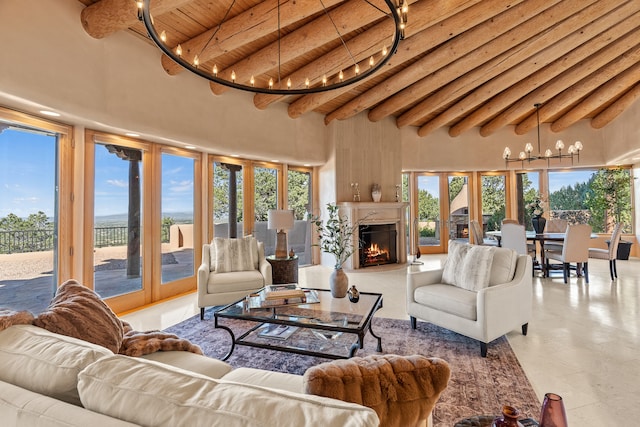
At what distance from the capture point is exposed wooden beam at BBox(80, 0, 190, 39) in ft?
9.45

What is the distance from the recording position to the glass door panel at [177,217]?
4.59 metres

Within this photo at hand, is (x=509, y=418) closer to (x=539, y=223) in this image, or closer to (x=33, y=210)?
(x=33, y=210)

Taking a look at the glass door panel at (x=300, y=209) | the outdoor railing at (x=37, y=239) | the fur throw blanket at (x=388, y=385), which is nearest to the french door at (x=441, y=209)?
the glass door panel at (x=300, y=209)

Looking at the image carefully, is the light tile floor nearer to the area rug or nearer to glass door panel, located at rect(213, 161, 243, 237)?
the area rug

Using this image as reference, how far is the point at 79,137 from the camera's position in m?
3.53

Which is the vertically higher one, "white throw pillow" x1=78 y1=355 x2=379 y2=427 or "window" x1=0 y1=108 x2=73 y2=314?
"window" x1=0 y1=108 x2=73 y2=314

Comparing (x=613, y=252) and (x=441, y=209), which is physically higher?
(x=441, y=209)

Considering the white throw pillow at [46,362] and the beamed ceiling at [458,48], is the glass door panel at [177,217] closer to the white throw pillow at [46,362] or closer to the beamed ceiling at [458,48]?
the beamed ceiling at [458,48]

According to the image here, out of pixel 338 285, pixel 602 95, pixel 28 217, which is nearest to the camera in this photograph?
pixel 338 285

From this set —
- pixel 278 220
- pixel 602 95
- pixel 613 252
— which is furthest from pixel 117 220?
pixel 602 95

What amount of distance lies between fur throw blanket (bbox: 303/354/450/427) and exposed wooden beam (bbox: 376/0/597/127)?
4.73m

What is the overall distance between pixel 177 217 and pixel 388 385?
14.9 feet

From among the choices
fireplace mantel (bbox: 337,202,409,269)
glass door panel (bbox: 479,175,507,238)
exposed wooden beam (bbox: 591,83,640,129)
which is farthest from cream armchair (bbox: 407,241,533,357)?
exposed wooden beam (bbox: 591,83,640,129)

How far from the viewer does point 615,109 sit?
6660 mm
